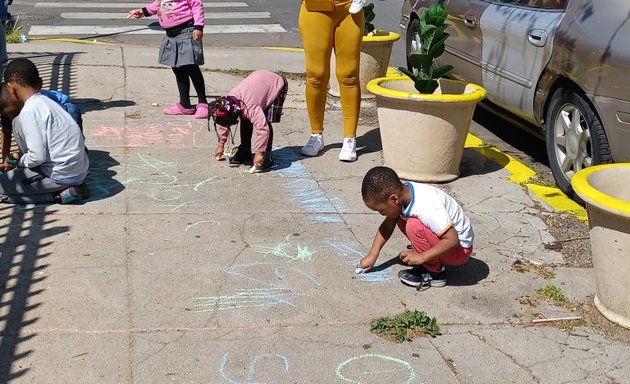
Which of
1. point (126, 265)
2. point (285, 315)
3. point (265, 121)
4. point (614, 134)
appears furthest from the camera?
point (265, 121)

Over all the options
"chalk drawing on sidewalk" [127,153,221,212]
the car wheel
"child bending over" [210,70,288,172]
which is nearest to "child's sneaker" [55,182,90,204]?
"chalk drawing on sidewalk" [127,153,221,212]

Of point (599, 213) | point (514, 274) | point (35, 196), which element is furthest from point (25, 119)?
point (599, 213)

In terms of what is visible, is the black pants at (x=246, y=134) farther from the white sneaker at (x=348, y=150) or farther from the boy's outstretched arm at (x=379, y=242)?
the boy's outstretched arm at (x=379, y=242)

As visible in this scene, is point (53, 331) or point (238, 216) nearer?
point (53, 331)

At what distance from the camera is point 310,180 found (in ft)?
20.3

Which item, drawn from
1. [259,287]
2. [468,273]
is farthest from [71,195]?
[468,273]

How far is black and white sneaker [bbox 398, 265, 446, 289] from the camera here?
14.7 feet

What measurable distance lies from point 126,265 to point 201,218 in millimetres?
821

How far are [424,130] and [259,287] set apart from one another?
218 cm

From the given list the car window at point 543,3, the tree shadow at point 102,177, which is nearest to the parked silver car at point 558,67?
the car window at point 543,3

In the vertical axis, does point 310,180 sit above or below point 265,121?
below

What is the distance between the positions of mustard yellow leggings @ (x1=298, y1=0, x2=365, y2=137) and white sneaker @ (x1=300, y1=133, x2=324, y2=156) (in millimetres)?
150

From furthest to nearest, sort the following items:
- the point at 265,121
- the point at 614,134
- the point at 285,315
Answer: the point at 265,121, the point at 614,134, the point at 285,315

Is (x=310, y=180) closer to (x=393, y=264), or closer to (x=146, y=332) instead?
(x=393, y=264)
